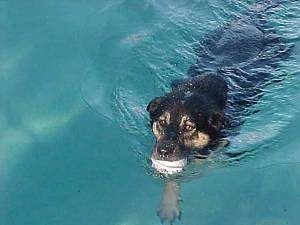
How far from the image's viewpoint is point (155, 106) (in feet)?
27.3

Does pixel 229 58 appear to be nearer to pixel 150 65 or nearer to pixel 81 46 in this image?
pixel 150 65

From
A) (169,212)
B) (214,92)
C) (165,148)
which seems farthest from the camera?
(214,92)

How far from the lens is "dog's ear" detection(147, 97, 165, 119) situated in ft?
27.1

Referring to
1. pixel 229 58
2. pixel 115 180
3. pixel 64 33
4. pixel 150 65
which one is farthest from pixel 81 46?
pixel 115 180

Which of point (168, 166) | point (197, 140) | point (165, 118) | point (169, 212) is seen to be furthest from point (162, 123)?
point (169, 212)

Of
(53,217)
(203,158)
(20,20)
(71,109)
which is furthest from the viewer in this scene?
(20,20)

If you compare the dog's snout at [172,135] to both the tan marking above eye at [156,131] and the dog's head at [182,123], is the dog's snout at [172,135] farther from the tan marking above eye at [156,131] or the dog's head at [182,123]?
the tan marking above eye at [156,131]

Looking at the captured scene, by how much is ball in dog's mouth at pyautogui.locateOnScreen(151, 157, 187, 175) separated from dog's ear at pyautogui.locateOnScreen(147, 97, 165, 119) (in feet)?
2.35

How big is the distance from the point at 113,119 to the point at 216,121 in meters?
1.39

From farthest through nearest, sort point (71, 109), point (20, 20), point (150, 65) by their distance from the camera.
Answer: point (20, 20), point (150, 65), point (71, 109)

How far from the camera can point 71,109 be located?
905cm

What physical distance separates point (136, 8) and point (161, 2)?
0.42 metres

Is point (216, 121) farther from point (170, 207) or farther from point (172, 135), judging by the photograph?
point (170, 207)

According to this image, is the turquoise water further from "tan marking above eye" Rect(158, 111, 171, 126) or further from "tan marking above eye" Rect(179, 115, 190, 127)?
"tan marking above eye" Rect(179, 115, 190, 127)
